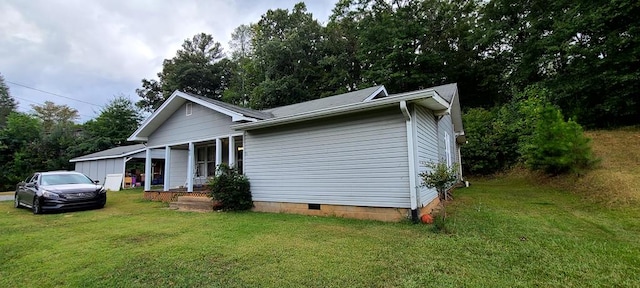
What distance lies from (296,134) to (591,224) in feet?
21.2

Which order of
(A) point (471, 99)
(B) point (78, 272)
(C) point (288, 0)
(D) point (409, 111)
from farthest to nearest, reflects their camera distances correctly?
1. (C) point (288, 0)
2. (A) point (471, 99)
3. (D) point (409, 111)
4. (B) point (78, 272)

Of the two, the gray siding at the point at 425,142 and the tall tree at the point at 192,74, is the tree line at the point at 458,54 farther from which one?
the gray siding at the point at 425,142

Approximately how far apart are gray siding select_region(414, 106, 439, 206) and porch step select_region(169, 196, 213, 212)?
19.9 ft

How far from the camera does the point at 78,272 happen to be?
142 inches

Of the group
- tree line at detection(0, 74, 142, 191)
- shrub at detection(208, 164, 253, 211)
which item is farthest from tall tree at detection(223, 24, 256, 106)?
shrub at detection(208, 164, 253, 211)

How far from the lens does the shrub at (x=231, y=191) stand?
8180 millimetres

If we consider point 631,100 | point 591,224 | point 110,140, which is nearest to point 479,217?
point 591,224

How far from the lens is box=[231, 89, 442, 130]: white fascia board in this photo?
575 centimetres

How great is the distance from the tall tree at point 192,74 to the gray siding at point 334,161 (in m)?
25.7

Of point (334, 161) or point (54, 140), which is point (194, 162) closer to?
point (334, 161)

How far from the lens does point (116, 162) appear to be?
17984mm

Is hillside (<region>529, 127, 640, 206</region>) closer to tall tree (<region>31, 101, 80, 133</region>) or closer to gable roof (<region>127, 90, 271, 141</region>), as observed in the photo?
gable roof (<region>127, 90, 271, 141</region>)

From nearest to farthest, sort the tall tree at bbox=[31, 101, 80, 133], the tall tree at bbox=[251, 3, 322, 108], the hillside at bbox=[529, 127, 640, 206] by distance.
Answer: the hillside at bbox=[529, 127, 640, 206] < the tall tree at bbox=[251, 3, 322, 108] < the tall tree at bbox=[31, 101, 80, 133]

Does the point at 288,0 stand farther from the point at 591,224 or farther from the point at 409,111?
the point at 591,224
